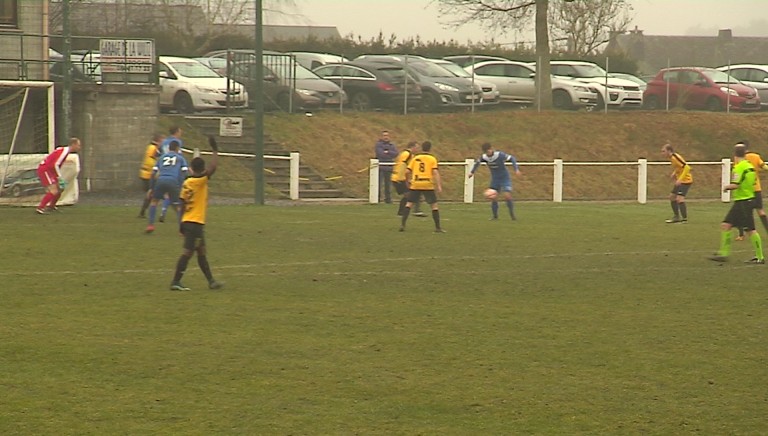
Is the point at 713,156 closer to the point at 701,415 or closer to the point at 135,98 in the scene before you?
the point at 135,98

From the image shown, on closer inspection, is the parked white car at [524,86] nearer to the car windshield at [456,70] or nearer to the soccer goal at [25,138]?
the car windshield at [456,70]

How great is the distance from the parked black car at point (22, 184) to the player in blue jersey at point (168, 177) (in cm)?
669

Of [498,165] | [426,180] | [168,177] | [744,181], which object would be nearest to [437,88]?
[498,165]

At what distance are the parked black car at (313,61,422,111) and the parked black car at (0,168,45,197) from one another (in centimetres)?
1528

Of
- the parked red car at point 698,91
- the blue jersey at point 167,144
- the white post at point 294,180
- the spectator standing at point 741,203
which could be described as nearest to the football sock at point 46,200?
the blue jersey at point 167,144

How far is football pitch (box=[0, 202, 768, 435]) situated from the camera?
8.88m

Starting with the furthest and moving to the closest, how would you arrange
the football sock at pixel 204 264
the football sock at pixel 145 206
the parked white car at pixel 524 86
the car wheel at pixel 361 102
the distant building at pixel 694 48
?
the distant building at pixel 694 48 < the parked white car at pixel 524 86 < the car wheel at pixel 361 102 < the football sock at pixel 145 206 < the football sock at pixel 204 264

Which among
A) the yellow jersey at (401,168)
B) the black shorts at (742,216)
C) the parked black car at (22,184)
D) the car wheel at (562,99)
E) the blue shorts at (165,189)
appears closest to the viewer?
the black shorts at (742,216)

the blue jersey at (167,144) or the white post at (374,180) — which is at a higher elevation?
the blue jersey at (167,144)

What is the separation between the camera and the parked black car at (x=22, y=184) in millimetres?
27031

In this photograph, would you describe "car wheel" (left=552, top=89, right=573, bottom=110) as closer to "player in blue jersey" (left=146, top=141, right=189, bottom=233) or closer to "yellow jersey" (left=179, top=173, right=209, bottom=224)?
"player in blue jersey" (left=146, top=141, right=189, bottom=233)

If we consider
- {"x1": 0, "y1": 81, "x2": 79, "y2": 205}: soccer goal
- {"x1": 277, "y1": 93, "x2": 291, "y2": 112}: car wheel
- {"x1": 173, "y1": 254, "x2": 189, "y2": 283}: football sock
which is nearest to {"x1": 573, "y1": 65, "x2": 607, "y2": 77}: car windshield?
{"x1": 277, "y1": 93, "x2": 291, "y2": 112}: car wheel

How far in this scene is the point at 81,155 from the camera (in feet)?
106

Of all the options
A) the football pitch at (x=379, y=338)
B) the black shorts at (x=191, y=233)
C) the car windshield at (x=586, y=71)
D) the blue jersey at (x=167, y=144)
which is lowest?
the football pitch at (x=379, y=338)
